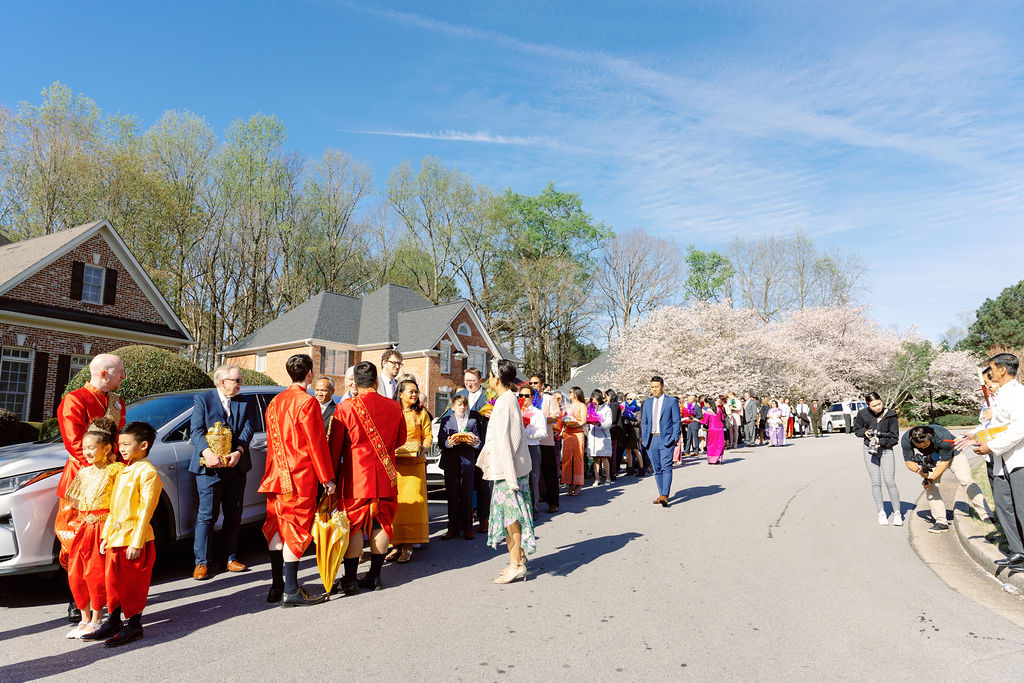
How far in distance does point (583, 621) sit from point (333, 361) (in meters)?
34.6

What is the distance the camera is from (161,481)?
546cm

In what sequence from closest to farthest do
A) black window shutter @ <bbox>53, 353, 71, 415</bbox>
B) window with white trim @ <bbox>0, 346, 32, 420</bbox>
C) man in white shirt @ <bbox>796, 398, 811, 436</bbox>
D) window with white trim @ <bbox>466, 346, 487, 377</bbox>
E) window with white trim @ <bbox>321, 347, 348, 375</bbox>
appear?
window with white trim @ <bbox>0, 346, 32, 420</bbox>
black window shutter @ <bbox>53, 353, 71, 415</bbox>
man in white shirt @ <bbox>796, 398, 811, 436</bbox>
window with white trim @ <bbox>321, 347, 348, 375</bbox>
window with white trim @ <bbox>466, 346, 487, 377</bbox>

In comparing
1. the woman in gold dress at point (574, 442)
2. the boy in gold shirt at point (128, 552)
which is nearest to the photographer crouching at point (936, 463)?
the woman in gold dress at point (574, 442)

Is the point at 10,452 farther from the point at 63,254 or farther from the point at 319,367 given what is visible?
the point at 319,367

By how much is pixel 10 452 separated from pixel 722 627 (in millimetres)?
6233

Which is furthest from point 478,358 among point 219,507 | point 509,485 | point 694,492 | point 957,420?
point 509,485

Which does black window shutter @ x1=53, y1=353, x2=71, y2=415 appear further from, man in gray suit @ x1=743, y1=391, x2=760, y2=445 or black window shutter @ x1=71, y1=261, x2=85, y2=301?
man in gray suit @ x1=743, y1=391, x2=760, y2=445

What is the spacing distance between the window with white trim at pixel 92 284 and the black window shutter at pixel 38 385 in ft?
8.69

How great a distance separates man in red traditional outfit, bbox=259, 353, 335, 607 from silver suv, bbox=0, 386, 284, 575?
1.52 metres

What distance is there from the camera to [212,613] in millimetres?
4914

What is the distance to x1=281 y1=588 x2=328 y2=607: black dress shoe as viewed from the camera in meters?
5.03

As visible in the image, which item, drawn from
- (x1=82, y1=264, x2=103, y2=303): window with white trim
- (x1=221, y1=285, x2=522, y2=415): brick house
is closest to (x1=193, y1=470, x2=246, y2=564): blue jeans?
(x1=82, y1=264, x2=103, y2=303): window with white trim

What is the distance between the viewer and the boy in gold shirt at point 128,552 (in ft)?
14.1

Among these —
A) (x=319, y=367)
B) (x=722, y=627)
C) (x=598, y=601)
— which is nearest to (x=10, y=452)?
(x=598, y=601)
